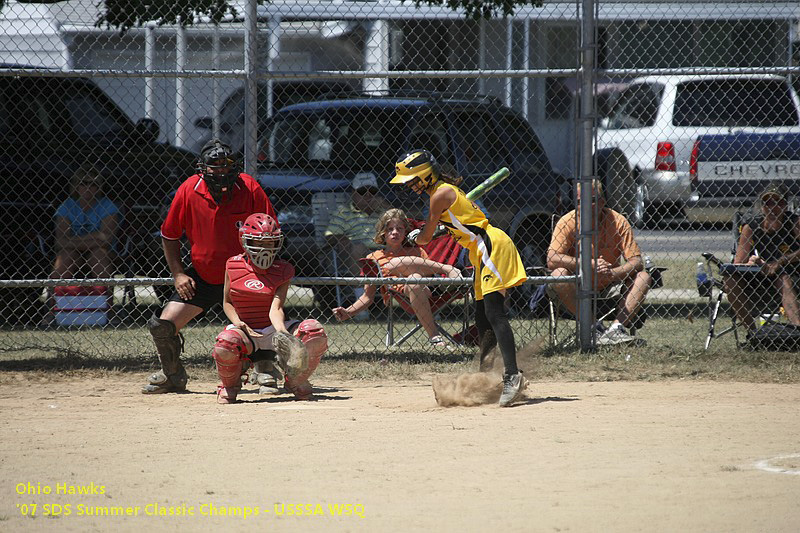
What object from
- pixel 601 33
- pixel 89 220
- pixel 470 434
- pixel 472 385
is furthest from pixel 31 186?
pixel 601 33

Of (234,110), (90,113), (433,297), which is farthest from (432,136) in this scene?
(234,110)

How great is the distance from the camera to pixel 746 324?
26.8ft

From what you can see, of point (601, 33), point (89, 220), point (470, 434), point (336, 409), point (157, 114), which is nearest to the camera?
point (470, 434)

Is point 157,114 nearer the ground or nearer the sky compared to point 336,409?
nearer the sky

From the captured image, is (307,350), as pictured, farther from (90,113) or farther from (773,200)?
(90,113)

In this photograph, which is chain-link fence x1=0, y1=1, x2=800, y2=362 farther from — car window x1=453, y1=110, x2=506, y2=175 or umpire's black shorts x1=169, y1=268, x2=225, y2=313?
umpire's black shorts x1=169, y1=268, x2=225, y2=313

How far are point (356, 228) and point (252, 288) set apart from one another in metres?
2.88

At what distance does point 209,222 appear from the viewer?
6.83 metres

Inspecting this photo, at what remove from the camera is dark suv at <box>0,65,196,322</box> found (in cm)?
940

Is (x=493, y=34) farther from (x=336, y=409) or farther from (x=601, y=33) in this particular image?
(x=336, y=409)

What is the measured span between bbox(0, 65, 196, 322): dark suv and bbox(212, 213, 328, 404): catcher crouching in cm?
333

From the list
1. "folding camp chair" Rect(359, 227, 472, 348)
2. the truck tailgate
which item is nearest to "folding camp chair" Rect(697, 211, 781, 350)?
"folding camp chair" Rect(359, 227, 472, 348)

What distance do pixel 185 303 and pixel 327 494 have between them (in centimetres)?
297

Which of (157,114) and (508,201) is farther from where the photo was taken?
(157,114)
